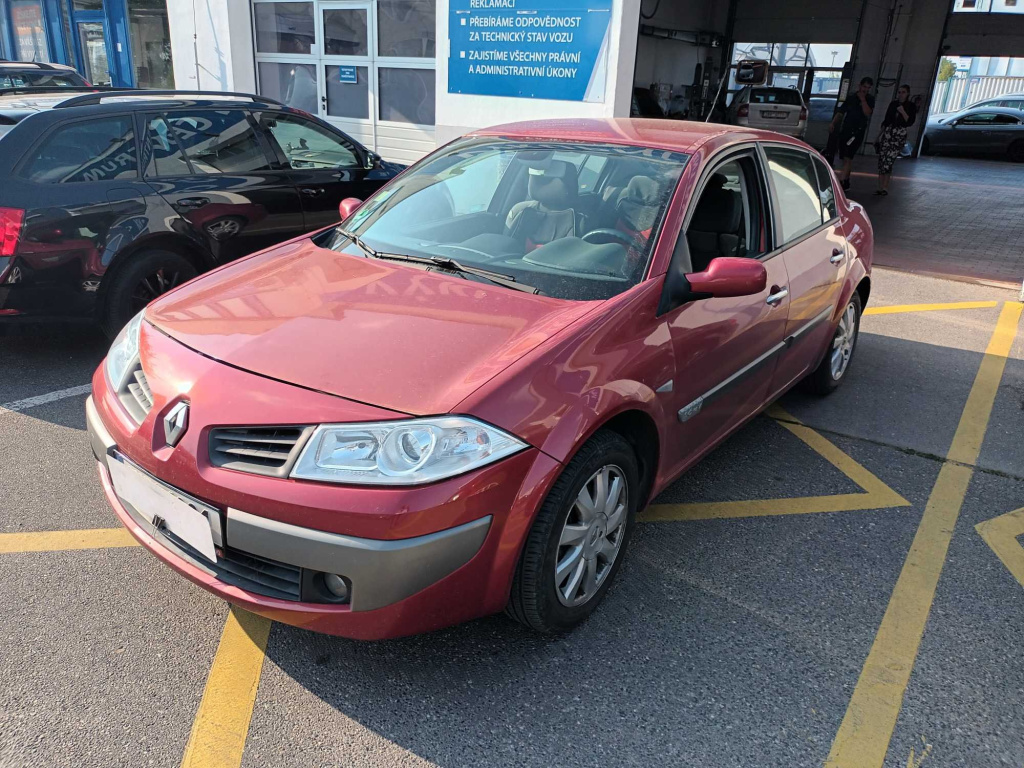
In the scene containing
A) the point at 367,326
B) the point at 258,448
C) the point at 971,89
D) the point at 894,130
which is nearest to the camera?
the point at 258,448

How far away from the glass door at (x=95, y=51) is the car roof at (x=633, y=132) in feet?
49.4

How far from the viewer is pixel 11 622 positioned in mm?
2676

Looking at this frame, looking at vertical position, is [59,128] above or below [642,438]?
above

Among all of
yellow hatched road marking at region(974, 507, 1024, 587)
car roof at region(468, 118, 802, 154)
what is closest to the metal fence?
car roof at region(468, 118, 802, 154)

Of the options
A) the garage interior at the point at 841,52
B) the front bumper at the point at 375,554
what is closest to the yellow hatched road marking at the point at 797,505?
the front bumper at the point at 375,554

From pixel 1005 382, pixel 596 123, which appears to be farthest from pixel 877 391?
pixel 596 123

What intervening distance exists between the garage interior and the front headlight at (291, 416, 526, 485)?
1468cm

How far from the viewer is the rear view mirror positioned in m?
23.7

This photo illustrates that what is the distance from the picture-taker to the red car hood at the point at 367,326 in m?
2.30

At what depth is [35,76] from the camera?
32.5 feet

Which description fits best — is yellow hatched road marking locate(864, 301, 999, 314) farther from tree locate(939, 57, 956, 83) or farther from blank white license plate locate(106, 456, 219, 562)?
tree locate(939, 57, 956, 83)

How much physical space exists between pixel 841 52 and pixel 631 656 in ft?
85.0

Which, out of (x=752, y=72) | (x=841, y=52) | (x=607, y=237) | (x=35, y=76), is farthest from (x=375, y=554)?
(x=841, y=52)

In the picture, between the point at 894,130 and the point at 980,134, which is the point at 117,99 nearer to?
the point at 894,130
